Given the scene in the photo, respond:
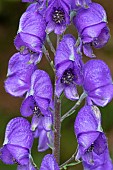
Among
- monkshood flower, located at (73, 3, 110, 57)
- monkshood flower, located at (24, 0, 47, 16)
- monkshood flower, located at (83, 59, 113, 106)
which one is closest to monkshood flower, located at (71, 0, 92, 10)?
monkshood flower, located at (73, 3, 110, 57)

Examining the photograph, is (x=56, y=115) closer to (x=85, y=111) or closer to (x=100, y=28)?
(x=85, y=111)

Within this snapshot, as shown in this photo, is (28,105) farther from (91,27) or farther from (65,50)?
(91,27)

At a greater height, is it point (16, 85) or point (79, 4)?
point (79, 4)

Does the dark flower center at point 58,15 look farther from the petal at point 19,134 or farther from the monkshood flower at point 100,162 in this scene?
the monkshood flower at point 100,162

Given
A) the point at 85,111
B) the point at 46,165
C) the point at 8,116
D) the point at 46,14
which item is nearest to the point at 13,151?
the point at 46,165

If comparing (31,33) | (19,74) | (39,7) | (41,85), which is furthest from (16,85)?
(39,7)

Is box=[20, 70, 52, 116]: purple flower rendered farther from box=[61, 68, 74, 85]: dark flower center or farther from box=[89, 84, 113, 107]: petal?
box=[89, 84, 113, 107]: petal

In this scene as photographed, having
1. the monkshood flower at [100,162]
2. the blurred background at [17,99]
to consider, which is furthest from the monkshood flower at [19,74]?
the blurred background at [17,99]
